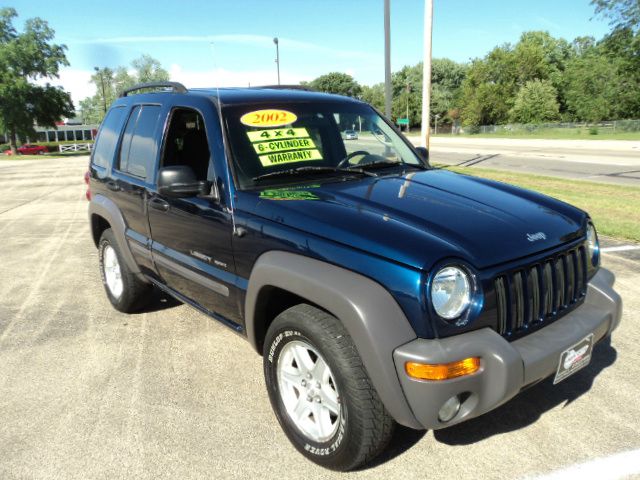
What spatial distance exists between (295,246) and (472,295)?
2.86 ft

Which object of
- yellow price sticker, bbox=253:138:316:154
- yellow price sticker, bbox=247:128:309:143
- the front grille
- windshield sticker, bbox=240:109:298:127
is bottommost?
the front grille

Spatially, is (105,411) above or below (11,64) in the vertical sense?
below

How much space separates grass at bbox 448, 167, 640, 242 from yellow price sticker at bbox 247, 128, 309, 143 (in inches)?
225

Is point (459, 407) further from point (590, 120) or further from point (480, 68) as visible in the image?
point (480, 68)

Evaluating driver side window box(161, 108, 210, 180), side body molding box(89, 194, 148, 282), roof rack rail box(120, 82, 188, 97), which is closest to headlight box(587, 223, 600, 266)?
driver side window box(161, 108, 210, 180)

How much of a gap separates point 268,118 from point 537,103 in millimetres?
→ 72626

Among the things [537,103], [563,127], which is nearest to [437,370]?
→ [563,127]

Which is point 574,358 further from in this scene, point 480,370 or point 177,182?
point 177,182

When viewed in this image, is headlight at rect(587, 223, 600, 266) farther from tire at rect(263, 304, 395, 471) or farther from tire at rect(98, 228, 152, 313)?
tire at rect(98, 228, 152, 313)

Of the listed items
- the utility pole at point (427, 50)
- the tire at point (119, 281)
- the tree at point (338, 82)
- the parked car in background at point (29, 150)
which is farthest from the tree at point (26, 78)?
the tree at point (338, 82)

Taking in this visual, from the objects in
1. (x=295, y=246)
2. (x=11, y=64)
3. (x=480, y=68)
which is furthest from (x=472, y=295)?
(x=480, y=68)

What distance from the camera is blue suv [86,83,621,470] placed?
2.25 m

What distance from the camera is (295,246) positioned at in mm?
2643

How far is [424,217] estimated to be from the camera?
2.65 metres
